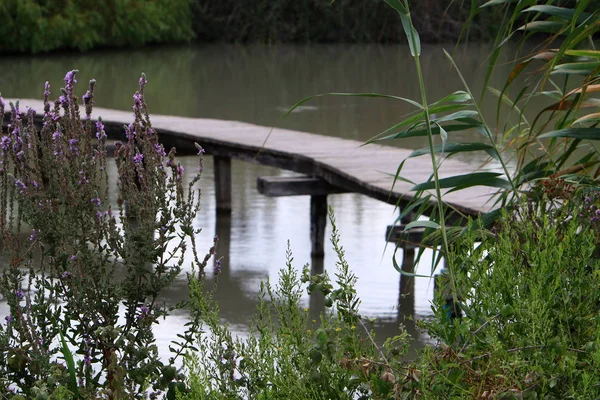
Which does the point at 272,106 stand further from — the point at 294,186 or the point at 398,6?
the point at 398,6

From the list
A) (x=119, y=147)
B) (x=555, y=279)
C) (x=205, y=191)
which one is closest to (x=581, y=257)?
(x=555, y=279)

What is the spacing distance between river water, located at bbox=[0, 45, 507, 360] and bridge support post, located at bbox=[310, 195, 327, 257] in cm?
6

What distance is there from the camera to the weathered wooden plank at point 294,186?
623 centimetres

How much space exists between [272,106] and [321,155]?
8119 millimetres

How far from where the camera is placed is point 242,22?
2833 cm

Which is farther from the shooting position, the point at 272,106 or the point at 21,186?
the point at 272,106

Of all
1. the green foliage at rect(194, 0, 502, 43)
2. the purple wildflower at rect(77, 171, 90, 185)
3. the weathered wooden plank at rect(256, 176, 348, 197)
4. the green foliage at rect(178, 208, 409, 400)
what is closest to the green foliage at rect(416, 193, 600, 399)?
the green foliage at rect(178, 208, 409, 400)

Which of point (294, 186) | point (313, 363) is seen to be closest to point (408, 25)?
point (313, 363)

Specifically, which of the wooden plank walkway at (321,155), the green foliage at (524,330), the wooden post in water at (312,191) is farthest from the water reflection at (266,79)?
the green foliage at (524,330)

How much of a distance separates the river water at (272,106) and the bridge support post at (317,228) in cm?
6

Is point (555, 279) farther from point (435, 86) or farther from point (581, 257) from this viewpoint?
point (435, 86)

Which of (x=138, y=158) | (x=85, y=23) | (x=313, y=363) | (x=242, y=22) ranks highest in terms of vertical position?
(x=242, y=22)

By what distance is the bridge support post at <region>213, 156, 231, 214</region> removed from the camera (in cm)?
A: 753

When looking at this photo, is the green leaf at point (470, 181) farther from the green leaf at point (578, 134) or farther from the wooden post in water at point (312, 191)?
the wooden post in water at point (312, 191)
